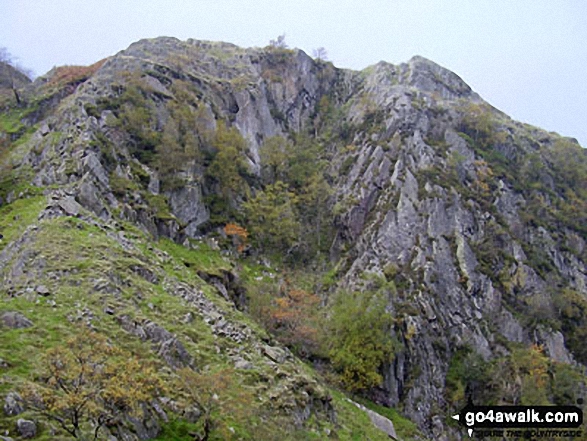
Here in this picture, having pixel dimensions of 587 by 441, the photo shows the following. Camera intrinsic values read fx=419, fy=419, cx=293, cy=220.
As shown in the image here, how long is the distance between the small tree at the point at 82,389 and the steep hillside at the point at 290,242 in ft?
2.71

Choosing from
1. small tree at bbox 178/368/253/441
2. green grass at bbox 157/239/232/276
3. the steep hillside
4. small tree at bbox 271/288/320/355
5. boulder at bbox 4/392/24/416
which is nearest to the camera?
boulder at bbox 4/392/24/416

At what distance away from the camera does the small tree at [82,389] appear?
13523 millimetres

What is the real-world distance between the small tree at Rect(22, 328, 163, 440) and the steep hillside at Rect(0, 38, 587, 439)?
827 millimetres

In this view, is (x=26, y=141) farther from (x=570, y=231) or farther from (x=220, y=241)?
(x=570, y=231)

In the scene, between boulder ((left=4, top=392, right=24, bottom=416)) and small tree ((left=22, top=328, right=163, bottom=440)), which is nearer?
small tree ((left=22, top=328, right=163, bottom=440))

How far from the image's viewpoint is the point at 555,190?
252ft

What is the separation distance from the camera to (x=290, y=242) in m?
60.7

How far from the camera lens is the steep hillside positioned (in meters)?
25.8

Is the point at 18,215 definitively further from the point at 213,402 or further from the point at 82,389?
the point at 82,389

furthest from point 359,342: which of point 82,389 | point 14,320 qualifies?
point 82,389

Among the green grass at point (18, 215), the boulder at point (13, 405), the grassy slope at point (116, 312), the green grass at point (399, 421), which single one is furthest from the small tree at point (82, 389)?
the green grass at point (399, 421)

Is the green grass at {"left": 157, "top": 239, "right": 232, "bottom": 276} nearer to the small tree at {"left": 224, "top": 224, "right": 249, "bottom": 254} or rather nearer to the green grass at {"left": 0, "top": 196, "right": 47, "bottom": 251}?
the small tree at {"left": 224, "top": 224, "right": 249, "bottom": 254}

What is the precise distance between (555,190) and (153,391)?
80.6m

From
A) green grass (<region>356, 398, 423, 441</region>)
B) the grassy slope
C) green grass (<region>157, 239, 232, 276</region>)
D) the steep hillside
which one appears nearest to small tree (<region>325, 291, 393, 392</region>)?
the steep hillside
